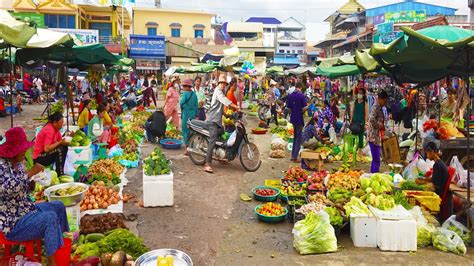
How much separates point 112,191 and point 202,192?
1.60 m

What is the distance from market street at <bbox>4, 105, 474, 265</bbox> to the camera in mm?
4691

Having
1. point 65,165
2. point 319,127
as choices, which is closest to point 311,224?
point 65,165

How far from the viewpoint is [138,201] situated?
6.61m

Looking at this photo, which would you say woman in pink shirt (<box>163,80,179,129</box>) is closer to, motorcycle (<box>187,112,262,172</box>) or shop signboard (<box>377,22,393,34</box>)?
motorcycle (<box>187,112,262,172</box>)

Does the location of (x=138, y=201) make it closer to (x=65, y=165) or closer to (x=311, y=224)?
(x=65, y=165)

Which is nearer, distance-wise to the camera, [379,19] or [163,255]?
[163,255]

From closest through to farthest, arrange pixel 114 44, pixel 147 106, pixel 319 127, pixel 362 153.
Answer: pixel 362 153 → pixel 319 127 → pixel 147 106 → pixel 114 44

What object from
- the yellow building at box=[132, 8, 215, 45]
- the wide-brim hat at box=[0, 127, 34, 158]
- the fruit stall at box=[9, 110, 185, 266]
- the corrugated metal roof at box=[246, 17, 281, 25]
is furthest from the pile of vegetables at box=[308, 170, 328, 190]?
the corrugated metal roof at box=[246, 17, 281, 25]

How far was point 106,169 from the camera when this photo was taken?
24.6 ft

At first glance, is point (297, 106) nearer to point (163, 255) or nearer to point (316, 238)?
point (316, 238)

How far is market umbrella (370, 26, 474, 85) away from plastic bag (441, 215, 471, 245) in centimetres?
192

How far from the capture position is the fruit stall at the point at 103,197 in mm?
4016

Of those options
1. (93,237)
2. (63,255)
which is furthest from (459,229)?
(63,255)

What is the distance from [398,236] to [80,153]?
555 cm
